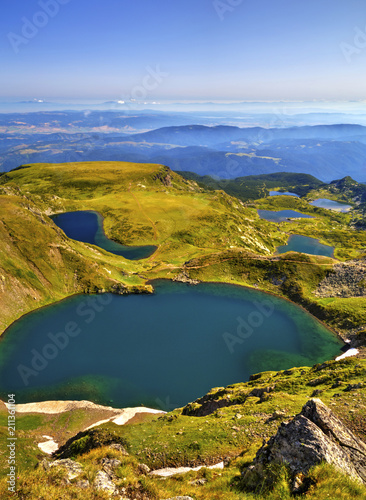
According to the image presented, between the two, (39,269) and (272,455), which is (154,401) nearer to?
(272,455)

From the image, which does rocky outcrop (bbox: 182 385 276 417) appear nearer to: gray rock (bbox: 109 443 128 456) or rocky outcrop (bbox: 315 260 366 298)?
gray rock (bbox: 109 443 128 456)

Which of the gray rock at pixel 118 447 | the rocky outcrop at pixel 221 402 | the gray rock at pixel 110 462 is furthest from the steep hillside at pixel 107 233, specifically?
the gray rock at pixel 110 462

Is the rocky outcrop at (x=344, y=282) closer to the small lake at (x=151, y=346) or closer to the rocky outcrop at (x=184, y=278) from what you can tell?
the small lake at (x=151, y=346)

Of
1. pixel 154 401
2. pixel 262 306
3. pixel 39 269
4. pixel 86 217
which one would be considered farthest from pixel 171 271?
pixel 86 217

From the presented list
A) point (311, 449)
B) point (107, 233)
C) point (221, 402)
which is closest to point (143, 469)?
point (311, 449)

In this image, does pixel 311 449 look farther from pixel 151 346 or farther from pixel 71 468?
pixel 151 346
